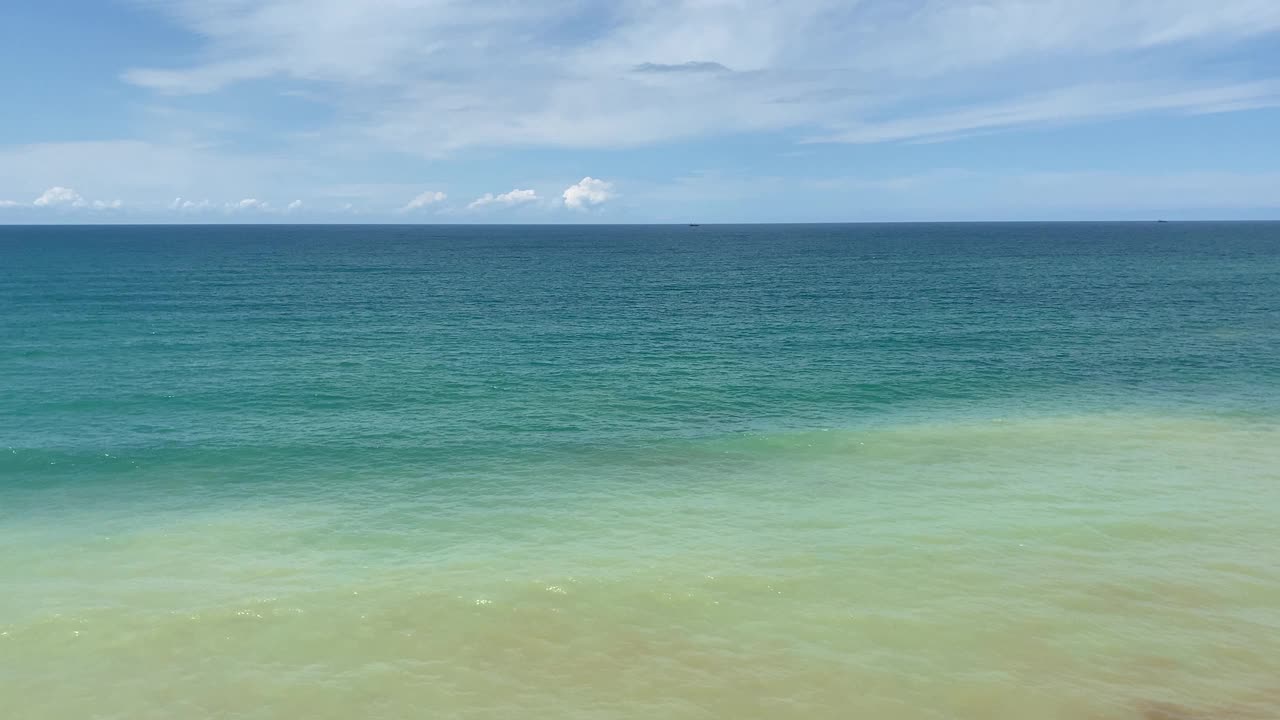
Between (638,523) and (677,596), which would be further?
(638,523)

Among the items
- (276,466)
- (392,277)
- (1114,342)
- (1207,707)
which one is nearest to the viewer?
(1207,707)

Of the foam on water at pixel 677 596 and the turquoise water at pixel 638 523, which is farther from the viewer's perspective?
the turquoise water at pixel 638 523

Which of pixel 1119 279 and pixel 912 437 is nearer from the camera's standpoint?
pixel 912 437

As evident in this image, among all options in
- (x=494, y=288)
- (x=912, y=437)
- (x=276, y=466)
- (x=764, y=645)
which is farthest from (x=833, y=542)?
(x=494, y=288)

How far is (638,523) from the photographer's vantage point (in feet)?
86.3

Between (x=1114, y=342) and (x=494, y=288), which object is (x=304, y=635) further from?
(x=494, y=288)

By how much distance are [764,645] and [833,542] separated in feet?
22.3

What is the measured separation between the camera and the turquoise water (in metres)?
17.1

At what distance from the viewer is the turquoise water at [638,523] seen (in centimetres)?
1709

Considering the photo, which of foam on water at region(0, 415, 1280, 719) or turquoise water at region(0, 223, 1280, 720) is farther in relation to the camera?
turquoise water at region(0, 223, 1280, 720)

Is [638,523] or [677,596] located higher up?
[638,523]

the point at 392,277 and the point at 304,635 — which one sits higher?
the point at 392,277

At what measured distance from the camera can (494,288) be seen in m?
99.6

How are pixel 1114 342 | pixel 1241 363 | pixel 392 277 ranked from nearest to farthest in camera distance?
pixel 1241 363
pixel 1114 342
pixel 392 277
